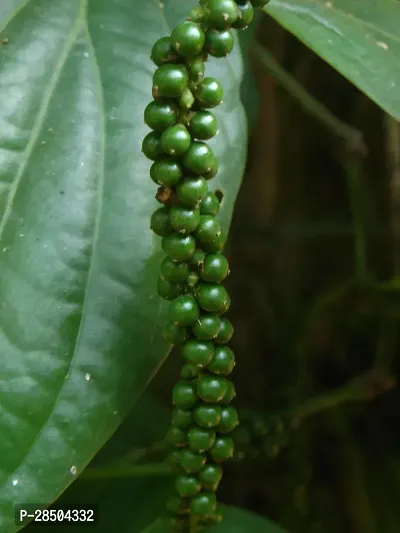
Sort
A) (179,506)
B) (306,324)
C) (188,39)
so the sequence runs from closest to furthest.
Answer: (188,39) → (179,506) → (306,324)

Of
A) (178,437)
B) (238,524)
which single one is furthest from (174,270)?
(238,524)

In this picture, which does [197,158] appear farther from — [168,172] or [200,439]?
[200,439]

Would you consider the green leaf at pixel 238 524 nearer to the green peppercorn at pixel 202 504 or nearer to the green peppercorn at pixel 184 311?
the green peppercorn at pixel 202 504

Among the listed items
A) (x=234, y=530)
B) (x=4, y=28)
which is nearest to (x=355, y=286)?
(x=234, y=530)

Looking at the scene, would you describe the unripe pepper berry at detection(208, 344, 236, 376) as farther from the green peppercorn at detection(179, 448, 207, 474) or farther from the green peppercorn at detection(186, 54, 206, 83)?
the green peppercorn at detection(186, 54, 206, 83)

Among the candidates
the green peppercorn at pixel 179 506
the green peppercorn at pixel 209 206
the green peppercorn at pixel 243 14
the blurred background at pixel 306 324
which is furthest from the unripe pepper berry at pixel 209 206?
the blurred background at pixel 306 324

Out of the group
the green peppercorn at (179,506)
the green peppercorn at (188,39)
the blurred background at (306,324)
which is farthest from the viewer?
the blurred background at (306,324)
